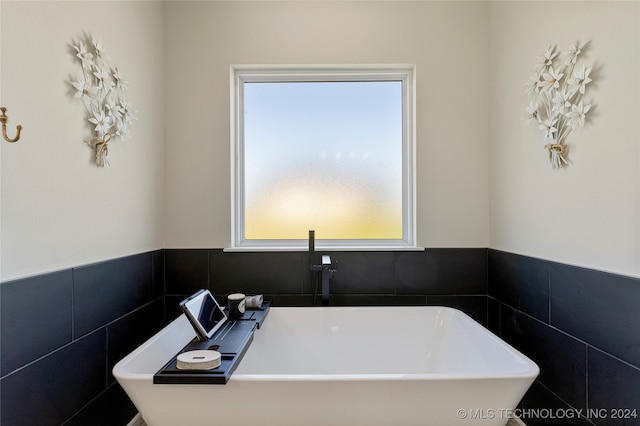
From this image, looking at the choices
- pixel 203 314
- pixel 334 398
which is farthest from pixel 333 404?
pixel 203 314

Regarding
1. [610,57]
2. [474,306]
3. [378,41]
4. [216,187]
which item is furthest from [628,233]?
[216,187]

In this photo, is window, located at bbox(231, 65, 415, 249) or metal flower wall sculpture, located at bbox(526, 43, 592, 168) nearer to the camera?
metal flower wall sculpture, located at bbox(526, 43, 592, 168)

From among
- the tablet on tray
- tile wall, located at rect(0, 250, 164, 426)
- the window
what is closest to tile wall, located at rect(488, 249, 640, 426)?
the window

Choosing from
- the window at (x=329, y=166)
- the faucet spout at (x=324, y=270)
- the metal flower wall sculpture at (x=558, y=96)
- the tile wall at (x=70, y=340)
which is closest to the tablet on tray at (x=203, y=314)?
the tile wall at (x=70, y=340)

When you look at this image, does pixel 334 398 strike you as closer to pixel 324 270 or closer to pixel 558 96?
pixel 324 270

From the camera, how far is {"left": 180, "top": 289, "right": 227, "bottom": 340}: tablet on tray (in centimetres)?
136

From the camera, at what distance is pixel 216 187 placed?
2.05 metres

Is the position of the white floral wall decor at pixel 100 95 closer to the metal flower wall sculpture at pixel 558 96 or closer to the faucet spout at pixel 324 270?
the faucet spout at pixel 324 270

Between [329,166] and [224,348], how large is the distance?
4.32 feet

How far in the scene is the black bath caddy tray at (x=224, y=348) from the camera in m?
1.05

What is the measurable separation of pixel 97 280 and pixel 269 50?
1.59 meters

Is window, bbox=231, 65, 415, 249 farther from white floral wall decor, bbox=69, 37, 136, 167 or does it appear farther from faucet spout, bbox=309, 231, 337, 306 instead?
white floral wall decor, bbox=69, 37, 136, 167

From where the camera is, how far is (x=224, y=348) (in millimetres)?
1308

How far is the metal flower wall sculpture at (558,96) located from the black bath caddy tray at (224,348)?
5.19ft
